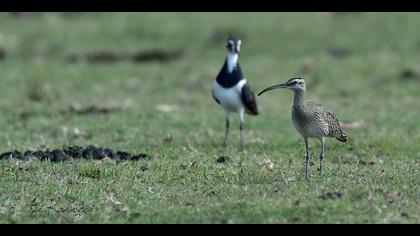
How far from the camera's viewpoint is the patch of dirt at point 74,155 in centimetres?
1130

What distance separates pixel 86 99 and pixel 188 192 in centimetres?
1072

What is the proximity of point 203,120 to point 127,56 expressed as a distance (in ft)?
32.7

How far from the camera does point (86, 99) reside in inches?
771

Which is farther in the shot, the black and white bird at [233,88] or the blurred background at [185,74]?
the blurred background at [185,74]

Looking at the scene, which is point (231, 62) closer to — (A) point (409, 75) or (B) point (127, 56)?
(A) point (409, 75)

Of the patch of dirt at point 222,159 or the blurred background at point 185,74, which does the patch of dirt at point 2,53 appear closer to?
the blurred background at point 185,74

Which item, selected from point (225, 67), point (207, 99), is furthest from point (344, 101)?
point (225, 67)

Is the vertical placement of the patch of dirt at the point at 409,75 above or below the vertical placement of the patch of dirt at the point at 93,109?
above

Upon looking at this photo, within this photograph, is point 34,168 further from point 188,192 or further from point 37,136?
point 37,136

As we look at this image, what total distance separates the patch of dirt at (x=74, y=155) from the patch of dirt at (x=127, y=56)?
13892mm

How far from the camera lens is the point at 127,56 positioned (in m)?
25.8

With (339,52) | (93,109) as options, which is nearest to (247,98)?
(93,109)

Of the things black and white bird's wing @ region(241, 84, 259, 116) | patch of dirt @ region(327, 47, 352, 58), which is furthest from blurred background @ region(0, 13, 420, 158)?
black and white bird's wing @ region(241, 84, 259, 116)

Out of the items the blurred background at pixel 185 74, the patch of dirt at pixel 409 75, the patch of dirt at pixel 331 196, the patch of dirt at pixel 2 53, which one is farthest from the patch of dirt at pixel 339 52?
the patch of dirt at pixel 331 196
